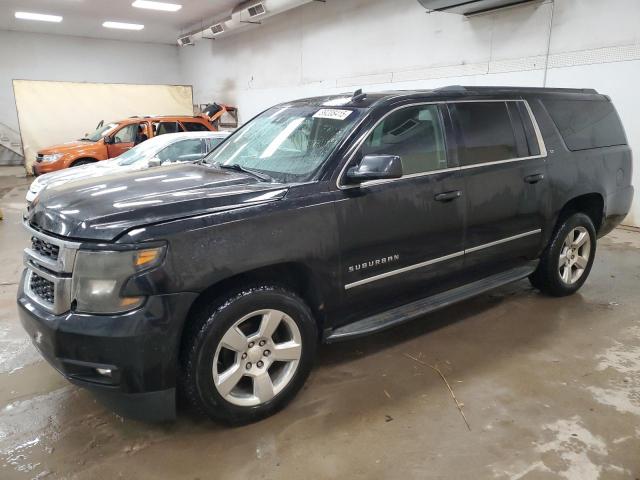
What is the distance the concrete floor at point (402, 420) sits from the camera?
2238 mm

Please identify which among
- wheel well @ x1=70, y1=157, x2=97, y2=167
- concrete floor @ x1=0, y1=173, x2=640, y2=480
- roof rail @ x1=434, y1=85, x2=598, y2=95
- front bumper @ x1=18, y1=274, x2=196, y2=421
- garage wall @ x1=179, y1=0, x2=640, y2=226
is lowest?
concrete floor @ x1=0, y1=173, x2=640, y2=480

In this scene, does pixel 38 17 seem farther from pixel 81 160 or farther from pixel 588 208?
pixel 588 208

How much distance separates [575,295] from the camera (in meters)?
4.34

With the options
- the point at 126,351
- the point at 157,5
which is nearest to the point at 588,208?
the point at 126,351

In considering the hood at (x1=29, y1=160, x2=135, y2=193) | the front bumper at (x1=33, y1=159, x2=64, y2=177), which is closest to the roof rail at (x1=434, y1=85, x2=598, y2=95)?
the hood at (x1=29, y1=160, x2=135, y2=193)

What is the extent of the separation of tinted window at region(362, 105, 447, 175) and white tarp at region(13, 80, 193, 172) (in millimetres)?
14229

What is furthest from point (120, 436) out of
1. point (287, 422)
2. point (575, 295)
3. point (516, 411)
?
point (575, 295)

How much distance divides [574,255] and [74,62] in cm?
1901

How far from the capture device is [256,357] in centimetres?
245

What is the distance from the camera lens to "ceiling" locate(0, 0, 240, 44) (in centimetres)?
1288

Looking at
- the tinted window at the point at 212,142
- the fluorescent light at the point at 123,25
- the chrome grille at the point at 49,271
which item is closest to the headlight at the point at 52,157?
the tinted window at the point at 212,142

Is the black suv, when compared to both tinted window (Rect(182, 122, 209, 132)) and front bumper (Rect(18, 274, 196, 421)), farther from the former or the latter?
tinted window (Rect(182, 122, 209, 132))

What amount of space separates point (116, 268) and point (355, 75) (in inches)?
395

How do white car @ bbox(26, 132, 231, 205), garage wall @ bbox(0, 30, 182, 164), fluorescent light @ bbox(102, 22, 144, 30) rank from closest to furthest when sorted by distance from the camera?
white car @ bbox(26, 132, 231, 205) → fluorescent light @ bbox(102, 22, 144, 30) → garage wall @ bbox(0, 30, 182, 164)
